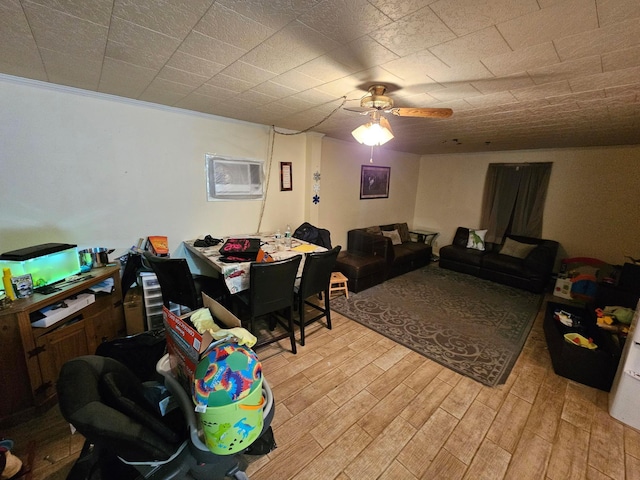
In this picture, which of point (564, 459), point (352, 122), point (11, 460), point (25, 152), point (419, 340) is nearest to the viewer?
point (11, 460)

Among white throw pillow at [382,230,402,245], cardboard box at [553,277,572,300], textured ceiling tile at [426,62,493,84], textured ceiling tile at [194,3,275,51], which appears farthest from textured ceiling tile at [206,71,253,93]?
cardboard box at [553,277,572,300]

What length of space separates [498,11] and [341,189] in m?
3.40

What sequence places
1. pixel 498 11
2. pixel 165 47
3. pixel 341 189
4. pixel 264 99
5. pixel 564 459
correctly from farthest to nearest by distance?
1. pixel 341 189
2. pixel 264 99
3. pixel 564 459
4. pixel 165 47
5. pixel 498 11

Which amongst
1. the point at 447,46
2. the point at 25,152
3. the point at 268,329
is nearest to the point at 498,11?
the point at 447,46

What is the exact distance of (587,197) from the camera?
3996 mm

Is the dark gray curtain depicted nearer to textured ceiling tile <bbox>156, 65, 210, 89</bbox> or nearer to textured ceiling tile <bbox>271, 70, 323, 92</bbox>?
textured ceiling tile <bbox>271, 70, 323, 92</bbox>

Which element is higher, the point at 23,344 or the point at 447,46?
the point at 447,46

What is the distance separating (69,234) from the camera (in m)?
2.27

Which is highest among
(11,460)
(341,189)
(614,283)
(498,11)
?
(498,11)

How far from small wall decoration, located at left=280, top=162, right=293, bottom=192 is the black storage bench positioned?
3399 millimetres

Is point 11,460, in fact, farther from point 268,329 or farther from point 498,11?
point 498,11

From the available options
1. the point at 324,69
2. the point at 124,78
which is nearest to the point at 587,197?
the point at 324,69

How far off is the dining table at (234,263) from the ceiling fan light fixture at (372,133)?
1.16 m

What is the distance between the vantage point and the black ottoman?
3.67 meters
